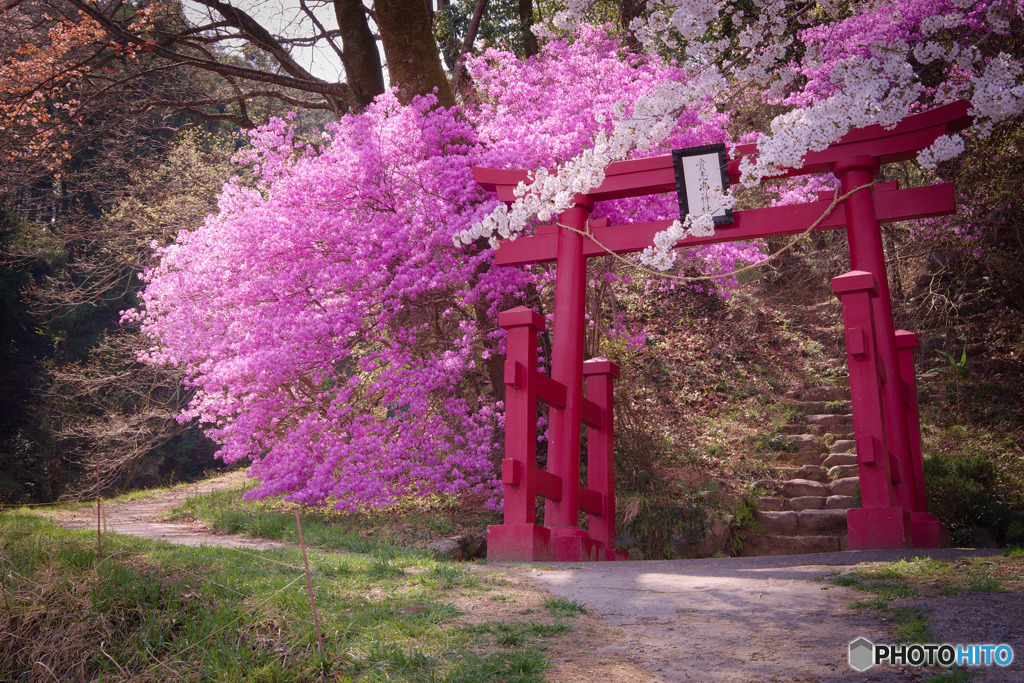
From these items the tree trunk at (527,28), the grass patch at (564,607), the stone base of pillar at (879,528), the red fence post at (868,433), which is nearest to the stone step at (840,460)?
the red fence post at (868,433)

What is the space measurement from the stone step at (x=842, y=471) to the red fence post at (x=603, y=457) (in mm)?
2825

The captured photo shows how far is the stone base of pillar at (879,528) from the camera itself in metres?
4.61

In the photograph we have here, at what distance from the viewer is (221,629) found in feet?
7.89

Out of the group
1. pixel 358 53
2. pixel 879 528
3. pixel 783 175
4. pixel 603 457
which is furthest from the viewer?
pixel 358 53

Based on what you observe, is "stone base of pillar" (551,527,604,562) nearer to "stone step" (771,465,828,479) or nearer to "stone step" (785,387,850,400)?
"stone step" (771,465,828,479)

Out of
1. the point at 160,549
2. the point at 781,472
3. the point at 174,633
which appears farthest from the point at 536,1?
the point at 174,633

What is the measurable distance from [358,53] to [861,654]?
7983mm

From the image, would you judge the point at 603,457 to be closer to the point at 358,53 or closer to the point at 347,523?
the point at 347,523

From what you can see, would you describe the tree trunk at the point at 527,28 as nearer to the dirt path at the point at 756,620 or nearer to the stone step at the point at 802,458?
the stone step at the point at 802,458

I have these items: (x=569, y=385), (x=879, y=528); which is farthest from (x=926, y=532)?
(x=569, y=385)

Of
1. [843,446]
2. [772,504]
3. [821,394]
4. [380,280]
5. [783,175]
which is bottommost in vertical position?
[772,504]

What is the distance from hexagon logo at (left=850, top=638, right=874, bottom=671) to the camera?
231 centimetres

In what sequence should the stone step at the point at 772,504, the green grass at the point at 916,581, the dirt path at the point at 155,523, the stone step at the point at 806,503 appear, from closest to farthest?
1. the green grass at the point at 916,581
2. the dirt path at the point at 155,523
3. the stone step at the point at 806,503
4. the stone step at the point at 772,504

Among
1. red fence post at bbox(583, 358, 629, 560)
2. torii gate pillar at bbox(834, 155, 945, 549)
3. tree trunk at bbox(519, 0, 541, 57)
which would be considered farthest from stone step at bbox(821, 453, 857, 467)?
tree trunk at bbox(519, 0, 541, 57)
